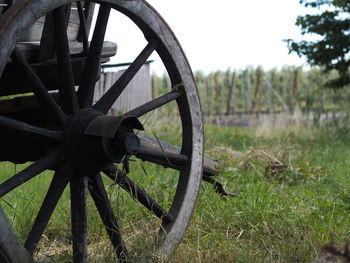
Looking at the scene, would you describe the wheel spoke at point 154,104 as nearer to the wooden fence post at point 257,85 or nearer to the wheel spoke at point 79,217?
the wheel spoke at point 79,217

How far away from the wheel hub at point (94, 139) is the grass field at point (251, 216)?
34 cm

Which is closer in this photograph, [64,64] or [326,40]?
[64,64]

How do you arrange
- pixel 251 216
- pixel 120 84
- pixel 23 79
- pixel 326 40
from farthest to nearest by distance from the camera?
1. pixel 326 40
2. pixel 251 216
3. pixel 120 84
4. pixel 23 79

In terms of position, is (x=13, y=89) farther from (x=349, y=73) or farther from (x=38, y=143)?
(x=349, y=73)

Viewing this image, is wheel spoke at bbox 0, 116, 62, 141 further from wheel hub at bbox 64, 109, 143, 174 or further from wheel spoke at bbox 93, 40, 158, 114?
wheel spoke at bbox 93, 40, 158, 114

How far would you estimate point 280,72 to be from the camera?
2377cm

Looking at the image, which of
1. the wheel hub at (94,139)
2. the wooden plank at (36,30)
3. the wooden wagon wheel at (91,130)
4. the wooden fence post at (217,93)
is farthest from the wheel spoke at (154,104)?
the wooden fence post at (217,93)

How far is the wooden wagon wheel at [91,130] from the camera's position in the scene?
2.25 meters

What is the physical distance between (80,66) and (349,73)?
29.9ft

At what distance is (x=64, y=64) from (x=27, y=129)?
0.32 metres

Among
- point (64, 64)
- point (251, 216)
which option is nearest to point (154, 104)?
point (64, 64)

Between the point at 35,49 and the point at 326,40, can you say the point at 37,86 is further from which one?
the point at 326,40

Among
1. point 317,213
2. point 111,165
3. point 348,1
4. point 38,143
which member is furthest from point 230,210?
point 348,1

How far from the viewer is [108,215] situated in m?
2.68
